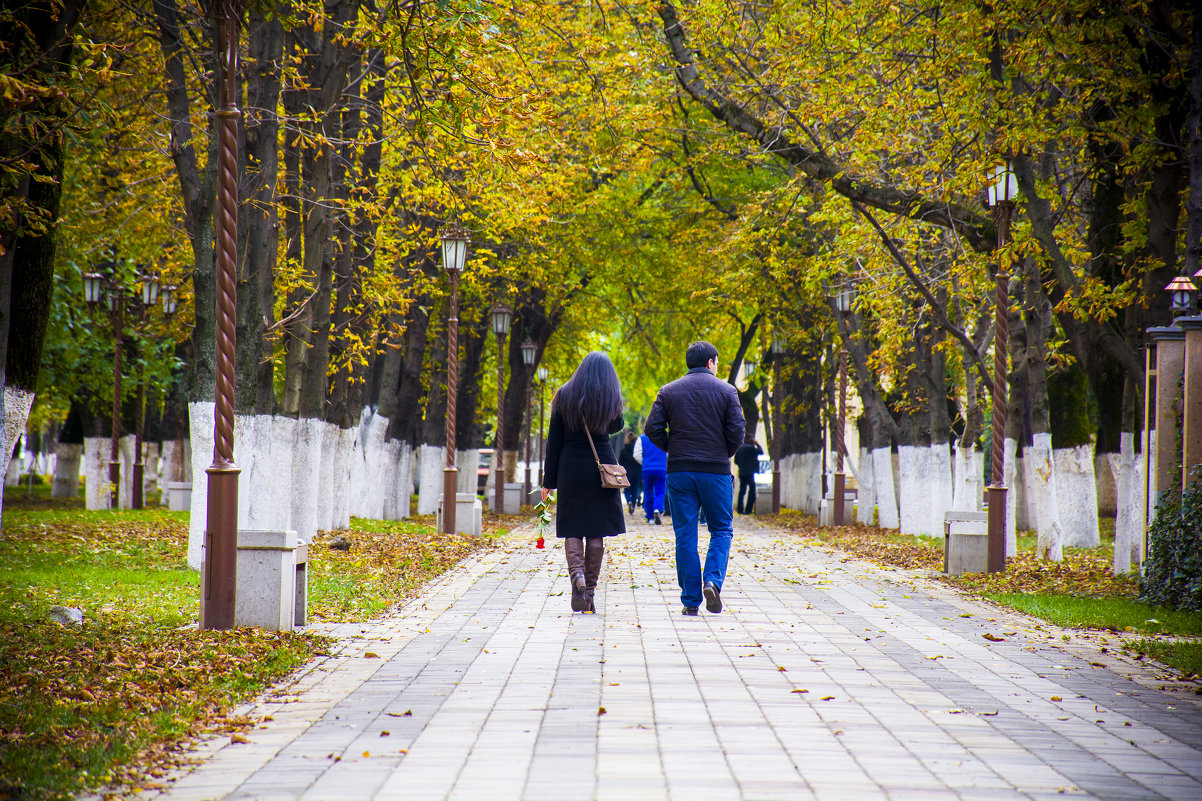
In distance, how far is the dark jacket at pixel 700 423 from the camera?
9.53 meters

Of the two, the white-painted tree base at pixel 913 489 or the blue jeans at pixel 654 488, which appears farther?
the blue jeans at pixel 654 488

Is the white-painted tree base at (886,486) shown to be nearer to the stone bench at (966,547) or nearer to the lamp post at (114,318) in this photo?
the stone bench at (966,547)

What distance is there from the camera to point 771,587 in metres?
12.3

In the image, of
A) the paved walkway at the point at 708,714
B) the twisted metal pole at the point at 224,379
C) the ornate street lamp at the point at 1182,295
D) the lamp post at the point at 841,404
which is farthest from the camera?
the lamp post at the point at 841,404

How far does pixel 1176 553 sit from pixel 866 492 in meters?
16.4

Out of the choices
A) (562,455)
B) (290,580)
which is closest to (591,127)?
(562,455)

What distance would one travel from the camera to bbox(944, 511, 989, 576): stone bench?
1388 centimetres

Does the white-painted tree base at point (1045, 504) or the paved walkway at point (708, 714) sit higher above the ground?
the white-painted tree base at point (1045, 504)

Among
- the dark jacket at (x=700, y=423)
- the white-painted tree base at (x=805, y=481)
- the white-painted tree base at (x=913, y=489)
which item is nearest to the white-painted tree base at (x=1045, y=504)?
the white-painted tree base at (x=913, y=489)

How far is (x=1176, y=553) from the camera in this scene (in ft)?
33.4

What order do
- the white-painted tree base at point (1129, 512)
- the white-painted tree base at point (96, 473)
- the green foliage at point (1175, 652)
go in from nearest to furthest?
the green foliage at point (1175, 652) → the white-painted tree base at point (1129, 512) → the white-painted tree base at point (96, 473)

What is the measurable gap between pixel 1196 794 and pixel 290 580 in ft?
19.1

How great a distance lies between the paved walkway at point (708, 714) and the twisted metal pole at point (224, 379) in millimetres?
959

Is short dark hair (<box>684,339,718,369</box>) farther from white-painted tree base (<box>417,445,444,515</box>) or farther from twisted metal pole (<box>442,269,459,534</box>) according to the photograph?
white-painted tree base (<box>417,445,444,515</box>)
